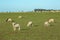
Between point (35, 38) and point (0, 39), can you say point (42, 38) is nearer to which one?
point (35, 38)

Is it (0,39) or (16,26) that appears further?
(16,26)

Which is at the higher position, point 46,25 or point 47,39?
point 47,39

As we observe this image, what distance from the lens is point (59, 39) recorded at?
16.0 meters

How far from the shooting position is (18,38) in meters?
17.0

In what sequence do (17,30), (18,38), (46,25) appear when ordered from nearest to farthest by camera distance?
(18,38)
(17,30)
(46,25)

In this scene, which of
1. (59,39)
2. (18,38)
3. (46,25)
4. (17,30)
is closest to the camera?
(59,39)

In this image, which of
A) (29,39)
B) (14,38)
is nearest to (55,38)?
(29,39)

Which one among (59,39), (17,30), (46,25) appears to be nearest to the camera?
(59,39)

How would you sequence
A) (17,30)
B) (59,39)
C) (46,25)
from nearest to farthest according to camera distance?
(59,39), (17,30), (46,25)

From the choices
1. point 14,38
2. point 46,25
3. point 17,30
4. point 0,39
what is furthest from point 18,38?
point 46,25

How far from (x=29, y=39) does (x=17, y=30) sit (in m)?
4.98

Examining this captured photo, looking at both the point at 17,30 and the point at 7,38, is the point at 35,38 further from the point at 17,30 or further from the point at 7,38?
the point at 17,30

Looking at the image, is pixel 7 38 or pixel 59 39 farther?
pixel 7 38

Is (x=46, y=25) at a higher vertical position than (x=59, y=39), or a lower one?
lower
